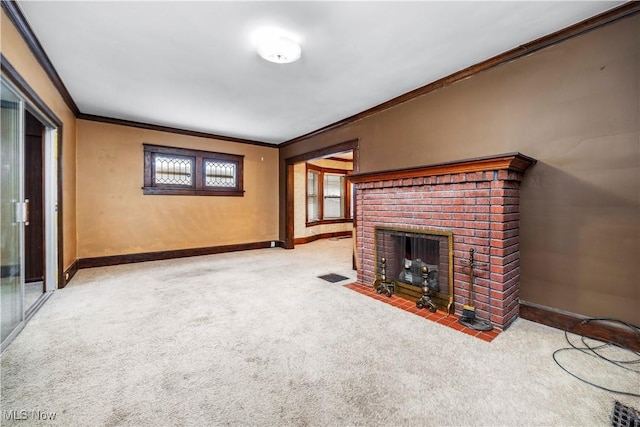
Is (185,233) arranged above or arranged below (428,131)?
below

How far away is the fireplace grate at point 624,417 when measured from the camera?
4.39 feet

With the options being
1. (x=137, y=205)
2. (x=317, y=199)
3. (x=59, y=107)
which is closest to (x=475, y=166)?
(x=59, y=107)

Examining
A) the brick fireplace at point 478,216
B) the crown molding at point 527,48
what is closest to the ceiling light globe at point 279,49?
the brick fireplace at point 478,216

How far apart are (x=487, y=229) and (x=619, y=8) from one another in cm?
191

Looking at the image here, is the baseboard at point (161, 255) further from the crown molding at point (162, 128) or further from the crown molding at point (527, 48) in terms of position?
the crown molding at point (527, 48)

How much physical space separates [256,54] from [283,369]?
282 centimetres

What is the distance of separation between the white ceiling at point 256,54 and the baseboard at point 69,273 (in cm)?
241

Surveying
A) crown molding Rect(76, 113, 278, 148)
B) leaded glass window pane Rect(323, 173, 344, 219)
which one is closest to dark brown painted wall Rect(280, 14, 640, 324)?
crown molding Rect(76, 113, 278, 148)

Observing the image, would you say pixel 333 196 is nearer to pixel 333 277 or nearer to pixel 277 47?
pixel 333 277

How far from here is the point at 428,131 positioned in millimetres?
3455

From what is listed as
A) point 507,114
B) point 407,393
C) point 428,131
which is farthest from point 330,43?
point 407,393

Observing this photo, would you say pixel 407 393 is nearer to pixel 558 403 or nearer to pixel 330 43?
pixel 558 403

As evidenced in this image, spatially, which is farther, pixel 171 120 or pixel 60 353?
pixel 171 120

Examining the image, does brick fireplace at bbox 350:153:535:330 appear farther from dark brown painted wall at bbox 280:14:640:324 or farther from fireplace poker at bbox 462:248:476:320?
dark brown painted wall at bbox 280:14:640:324
